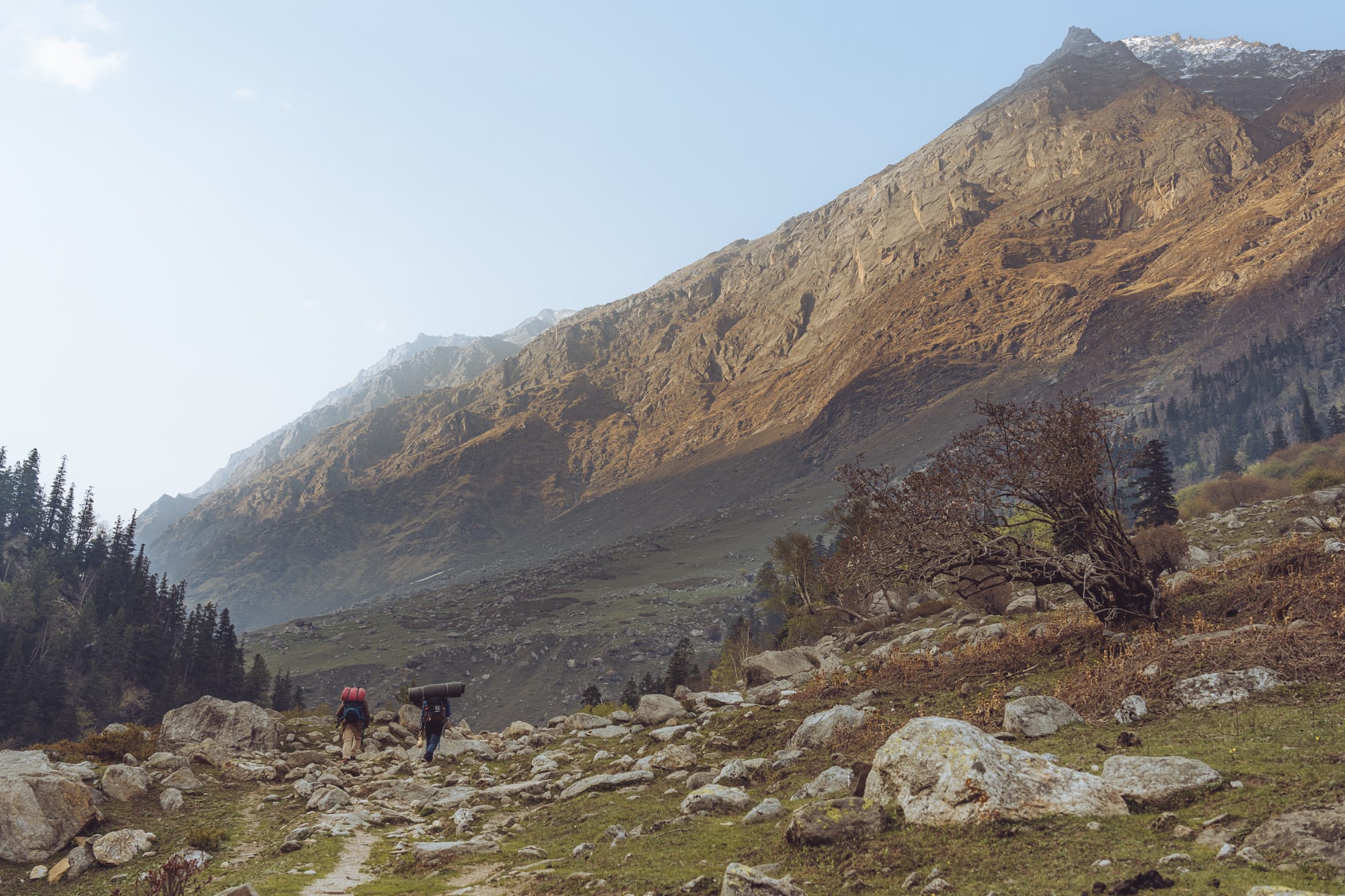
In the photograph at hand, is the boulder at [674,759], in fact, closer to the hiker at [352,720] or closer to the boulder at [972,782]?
the boulder at [972,782]

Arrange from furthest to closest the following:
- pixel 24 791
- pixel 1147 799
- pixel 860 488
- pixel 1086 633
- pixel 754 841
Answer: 1. pixel 860 488
2. pixel 1086 633
3. pixel 24 791
4. pixel 754 841
5. pixel 1147 799

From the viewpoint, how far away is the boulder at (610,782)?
16922mm

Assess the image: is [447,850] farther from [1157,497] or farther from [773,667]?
[1157,497]

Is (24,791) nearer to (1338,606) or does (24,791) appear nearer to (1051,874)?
(1051,874)

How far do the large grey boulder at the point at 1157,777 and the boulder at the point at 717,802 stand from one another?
6101 millimetres

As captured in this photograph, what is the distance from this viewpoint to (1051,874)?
7.35 m

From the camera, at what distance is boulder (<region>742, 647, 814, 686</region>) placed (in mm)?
29828

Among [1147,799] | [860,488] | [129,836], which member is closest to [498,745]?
[129,836]

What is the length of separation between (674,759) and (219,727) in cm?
1831

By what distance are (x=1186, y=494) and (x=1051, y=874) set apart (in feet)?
355

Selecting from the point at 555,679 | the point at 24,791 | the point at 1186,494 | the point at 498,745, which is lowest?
the point at 555,679

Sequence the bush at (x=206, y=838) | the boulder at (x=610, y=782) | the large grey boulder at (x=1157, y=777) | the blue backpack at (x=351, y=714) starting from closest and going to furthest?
the large grey boulder at (x=1157, y=777) → the bush at (x=206, y=838) → the boulder at (x=610, y=782) → the blue backpack at (x=351, y=714)

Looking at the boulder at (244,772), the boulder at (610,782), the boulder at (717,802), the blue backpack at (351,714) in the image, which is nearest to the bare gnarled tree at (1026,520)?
the boulder at (610,782)

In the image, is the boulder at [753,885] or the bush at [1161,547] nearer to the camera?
the boulder at [753,885]
